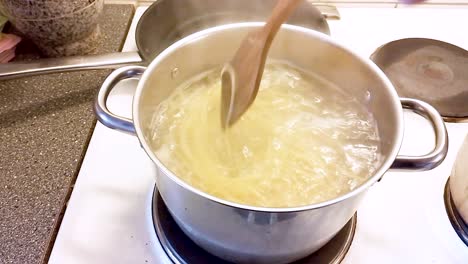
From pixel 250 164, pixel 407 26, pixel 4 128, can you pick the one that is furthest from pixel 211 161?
pixel 407 26

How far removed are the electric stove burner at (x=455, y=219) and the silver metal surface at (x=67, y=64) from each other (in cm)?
48

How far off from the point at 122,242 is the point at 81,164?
0.14 m

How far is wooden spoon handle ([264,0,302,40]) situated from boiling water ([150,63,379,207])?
0.14 m

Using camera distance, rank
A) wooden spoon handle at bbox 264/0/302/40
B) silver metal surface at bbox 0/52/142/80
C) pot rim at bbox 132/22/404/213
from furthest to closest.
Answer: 1. silver metal surface at bbox 0/52/142/80
2. wooden spoon handle at bbox 264/0/302/40
3. pot rim at bbox 132/22/404/213

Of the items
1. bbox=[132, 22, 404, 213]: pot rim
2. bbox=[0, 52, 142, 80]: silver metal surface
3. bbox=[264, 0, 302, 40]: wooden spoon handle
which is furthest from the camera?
bbox=[0, 52, 142, 80]: silver metal surface

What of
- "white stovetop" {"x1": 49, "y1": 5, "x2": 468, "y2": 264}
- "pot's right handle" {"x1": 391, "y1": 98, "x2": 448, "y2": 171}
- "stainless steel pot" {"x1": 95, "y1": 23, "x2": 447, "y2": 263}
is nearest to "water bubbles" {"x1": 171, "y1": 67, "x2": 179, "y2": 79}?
"stainless steel pot" {"x1": 95, "y1": 23, "x2": 447, "y2": 263}

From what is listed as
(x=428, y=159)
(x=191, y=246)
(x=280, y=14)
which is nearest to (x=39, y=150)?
(x=191, y=246)

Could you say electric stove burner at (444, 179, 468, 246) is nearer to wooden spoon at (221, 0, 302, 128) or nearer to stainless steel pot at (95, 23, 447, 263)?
stainless steel pot at (95, 23, 447, 263)

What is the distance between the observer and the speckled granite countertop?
526mm

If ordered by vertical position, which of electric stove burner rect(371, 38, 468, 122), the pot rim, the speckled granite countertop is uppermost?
the pot rim

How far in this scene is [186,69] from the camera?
1.99 ft

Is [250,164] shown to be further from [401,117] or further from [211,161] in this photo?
[401,117]

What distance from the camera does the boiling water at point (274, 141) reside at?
52 cm

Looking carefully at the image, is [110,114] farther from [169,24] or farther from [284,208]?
[169,24]
